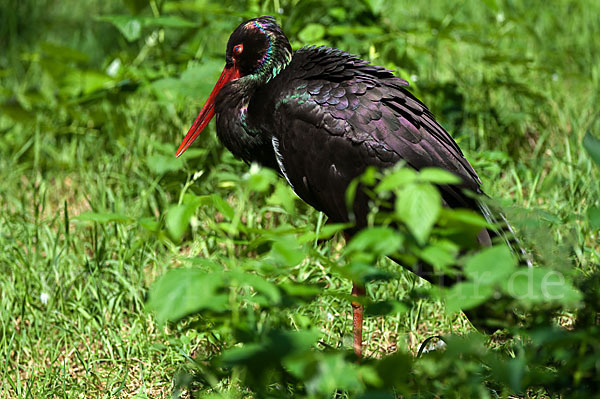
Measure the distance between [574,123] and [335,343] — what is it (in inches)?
74.8

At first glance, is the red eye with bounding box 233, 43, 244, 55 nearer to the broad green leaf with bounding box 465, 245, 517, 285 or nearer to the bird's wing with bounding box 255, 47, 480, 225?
the bird's wing with bounding box 255, 47, 480, 225

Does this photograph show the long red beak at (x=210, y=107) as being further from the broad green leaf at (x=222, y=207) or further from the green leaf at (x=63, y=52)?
the broad green leaf at (x=222, y=207)

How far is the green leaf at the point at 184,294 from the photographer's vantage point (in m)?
1.40

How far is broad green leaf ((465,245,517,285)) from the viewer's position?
1379 mm

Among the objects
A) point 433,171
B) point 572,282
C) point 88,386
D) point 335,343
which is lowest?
point 88,386

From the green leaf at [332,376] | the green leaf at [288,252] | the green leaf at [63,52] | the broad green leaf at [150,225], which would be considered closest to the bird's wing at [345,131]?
the broad green leaf at [150,225]

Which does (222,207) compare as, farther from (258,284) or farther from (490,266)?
(490,266)

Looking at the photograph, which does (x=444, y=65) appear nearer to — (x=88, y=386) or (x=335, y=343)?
(x=335, y=343)

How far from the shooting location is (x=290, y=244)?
1569mm

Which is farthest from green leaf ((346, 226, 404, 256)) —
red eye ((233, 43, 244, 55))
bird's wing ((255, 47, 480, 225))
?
red eye ((233, 43, 244, 55))

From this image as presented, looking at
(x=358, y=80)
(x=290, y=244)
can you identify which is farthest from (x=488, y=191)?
(x=290, y=244)

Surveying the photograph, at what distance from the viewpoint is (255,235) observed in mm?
2979

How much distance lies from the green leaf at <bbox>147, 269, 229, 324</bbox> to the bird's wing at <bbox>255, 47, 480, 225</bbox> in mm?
1104

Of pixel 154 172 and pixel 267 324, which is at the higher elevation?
pixel 267 324
